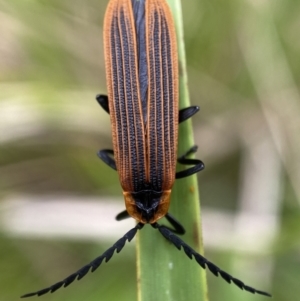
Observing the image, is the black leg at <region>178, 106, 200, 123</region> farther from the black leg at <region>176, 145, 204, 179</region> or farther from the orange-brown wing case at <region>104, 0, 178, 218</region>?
the black leg at <region>176, 145, 204, 179</region>

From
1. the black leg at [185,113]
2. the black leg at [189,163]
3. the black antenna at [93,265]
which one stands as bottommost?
the black antenna at [93,265]

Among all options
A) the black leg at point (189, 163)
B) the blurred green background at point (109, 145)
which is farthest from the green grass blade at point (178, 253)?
the blurred green background at point (109, 145)

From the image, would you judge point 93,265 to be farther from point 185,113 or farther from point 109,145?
point 109,145

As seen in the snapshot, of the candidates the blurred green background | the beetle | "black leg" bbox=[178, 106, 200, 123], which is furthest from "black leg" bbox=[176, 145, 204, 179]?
the blurred green background

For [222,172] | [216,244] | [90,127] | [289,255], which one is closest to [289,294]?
[289,255]

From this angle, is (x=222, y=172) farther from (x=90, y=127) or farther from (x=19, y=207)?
(x=19, y=207)

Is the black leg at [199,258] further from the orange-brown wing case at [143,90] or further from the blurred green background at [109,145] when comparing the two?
the blurred green background at [109,145]
